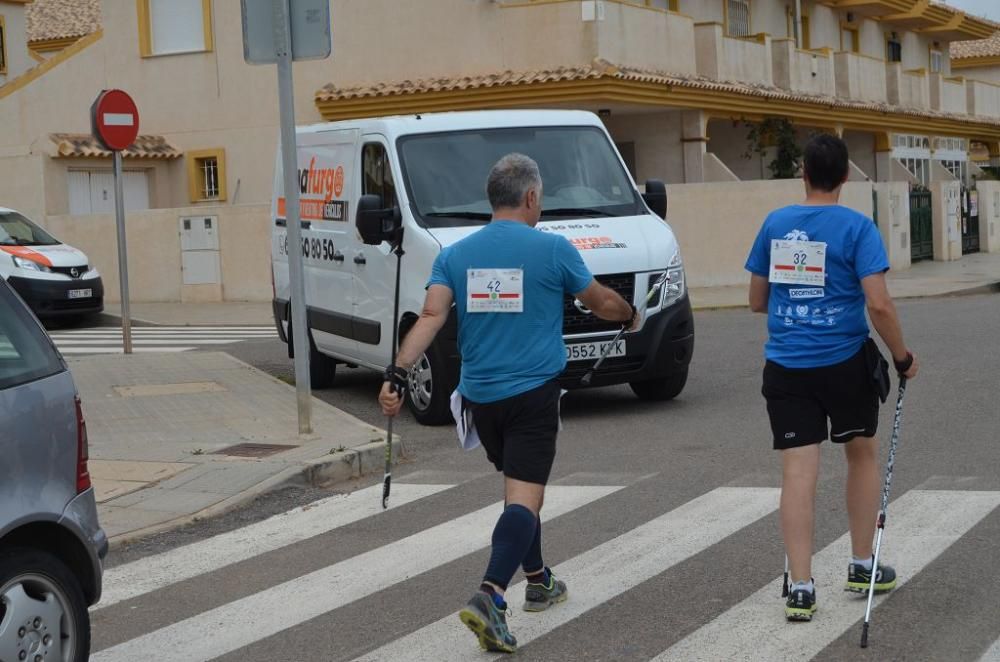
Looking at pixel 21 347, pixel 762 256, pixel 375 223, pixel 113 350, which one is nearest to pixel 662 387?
pixel 375 223

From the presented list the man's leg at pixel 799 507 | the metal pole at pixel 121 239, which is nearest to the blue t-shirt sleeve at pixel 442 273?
the man's leg at pixel 799 507

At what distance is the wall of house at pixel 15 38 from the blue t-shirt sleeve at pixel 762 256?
41051mm

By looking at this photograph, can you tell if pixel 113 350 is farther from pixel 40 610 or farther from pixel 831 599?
pixel 40 610

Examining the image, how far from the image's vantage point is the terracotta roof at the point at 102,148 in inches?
1054

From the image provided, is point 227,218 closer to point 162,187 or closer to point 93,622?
point 162,187

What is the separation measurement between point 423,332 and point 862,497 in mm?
1867

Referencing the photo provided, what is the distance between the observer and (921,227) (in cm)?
3238

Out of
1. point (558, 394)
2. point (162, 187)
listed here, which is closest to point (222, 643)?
point (558, 394)

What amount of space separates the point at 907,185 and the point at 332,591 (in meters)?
25.6

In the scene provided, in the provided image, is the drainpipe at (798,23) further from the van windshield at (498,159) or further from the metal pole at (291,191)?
the metal pole at (291,191)

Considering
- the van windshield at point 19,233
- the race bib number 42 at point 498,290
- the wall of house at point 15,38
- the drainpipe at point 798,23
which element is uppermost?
the wall of house at point 15,38

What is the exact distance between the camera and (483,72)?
27.4 metres

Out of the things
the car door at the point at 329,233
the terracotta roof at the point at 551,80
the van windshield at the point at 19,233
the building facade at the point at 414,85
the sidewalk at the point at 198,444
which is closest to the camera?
the sidewalk at the point at 198,444

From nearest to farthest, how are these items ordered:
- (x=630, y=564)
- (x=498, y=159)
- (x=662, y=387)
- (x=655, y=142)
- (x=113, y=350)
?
1. (x=630, y=564)
2. (x=662, y=387)
3. (x=498, y=159)
4. (x=113, y=350)
5. (x=655, y=142)
